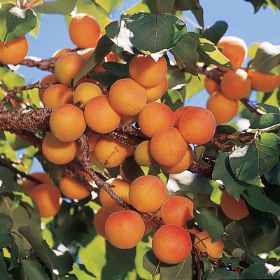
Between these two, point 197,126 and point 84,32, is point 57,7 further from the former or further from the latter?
point 197,126

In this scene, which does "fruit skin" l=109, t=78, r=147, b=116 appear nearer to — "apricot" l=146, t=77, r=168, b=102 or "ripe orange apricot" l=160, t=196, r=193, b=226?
"apricot" l=146, t=77, r=168, b=102

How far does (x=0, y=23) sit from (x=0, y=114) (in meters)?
0.25

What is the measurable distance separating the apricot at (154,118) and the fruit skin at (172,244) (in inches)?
9.5

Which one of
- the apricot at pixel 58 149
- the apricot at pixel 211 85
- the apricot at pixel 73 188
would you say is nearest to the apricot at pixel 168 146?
the apricot at pixel 58 149

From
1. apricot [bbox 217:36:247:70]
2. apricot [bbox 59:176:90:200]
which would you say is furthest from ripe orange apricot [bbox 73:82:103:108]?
apricot [bbox 217:36:247:70]

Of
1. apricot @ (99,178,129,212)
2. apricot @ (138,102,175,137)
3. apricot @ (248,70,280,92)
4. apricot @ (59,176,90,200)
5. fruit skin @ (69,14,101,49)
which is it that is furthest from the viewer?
apricot @ (248,70,280,92)

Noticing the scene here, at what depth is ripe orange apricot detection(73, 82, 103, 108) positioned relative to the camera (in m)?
1.70

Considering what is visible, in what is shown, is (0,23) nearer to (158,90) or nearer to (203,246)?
(158,90)

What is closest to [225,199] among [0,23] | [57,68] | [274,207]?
[274,207]

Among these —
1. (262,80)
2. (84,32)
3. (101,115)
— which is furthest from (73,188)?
(262,80)

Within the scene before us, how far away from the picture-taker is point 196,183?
2115 millimetres

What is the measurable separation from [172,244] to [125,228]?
117mm

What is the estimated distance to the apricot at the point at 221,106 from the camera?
7.41 feet

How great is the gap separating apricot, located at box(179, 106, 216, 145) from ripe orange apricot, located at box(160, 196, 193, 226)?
15cm
